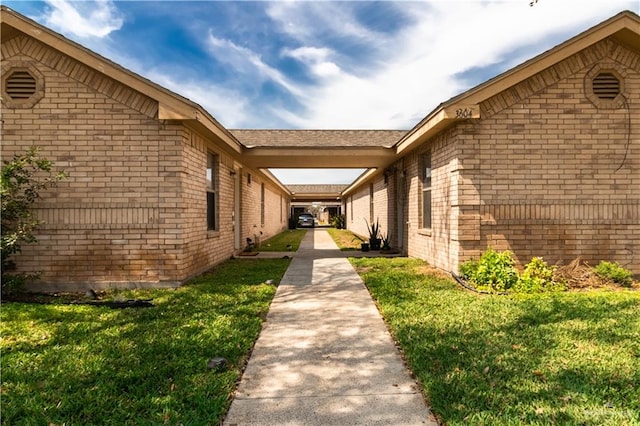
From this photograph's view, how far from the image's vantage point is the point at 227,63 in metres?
11.6

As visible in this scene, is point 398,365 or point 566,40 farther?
point 566,40

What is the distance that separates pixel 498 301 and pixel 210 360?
4287 mm

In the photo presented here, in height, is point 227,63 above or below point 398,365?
above

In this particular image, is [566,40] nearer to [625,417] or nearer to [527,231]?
[527,231]

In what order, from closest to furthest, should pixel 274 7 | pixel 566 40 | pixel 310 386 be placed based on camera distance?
pixel 310 386, pixel 566 40, pixel 274 7

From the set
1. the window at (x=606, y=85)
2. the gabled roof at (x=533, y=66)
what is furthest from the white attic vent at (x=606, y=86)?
the gabled roof at (x=533, y=66)

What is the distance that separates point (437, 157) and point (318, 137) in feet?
18.1

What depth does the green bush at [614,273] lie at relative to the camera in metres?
6.69

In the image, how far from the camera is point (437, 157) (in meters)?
8.31

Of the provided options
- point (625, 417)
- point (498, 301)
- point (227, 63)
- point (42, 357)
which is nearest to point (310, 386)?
point (625, 417)

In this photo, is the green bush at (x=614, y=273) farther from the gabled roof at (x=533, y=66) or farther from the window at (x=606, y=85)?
the gabled roof at (x=533, y=66)

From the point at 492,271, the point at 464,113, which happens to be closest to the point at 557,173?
the point at 464,113

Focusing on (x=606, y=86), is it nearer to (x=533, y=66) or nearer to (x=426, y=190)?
(x=533, y=66)

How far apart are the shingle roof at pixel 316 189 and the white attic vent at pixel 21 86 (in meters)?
26.6
